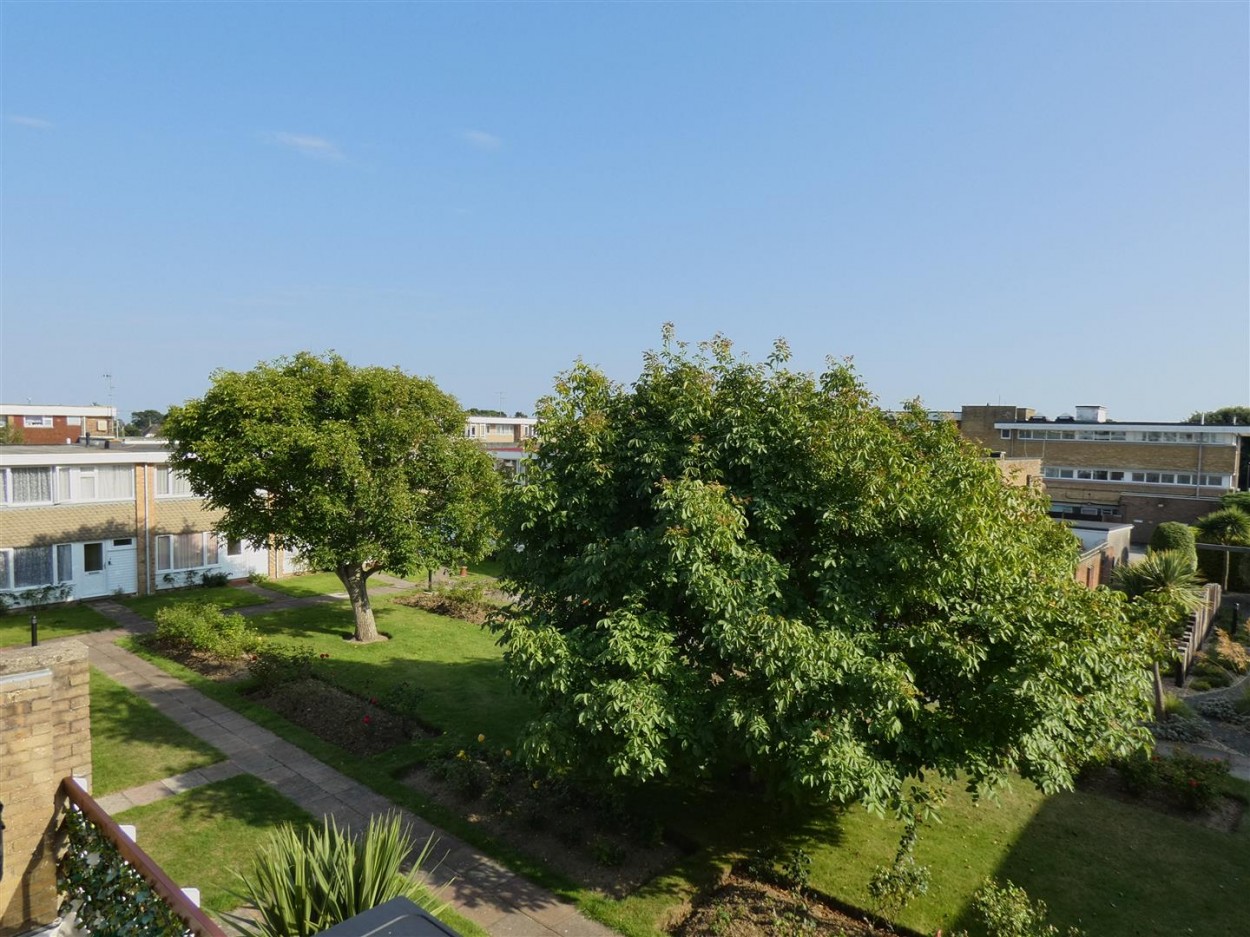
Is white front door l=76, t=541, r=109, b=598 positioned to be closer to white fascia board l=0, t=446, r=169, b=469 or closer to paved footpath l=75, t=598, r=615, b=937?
white fascia board l=0, t=446, r=169, b=469

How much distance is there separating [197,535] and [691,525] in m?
28.5

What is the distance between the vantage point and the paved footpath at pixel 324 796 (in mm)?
9812

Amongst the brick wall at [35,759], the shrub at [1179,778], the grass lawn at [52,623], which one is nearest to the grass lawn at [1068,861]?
the shrub at [1179,778]

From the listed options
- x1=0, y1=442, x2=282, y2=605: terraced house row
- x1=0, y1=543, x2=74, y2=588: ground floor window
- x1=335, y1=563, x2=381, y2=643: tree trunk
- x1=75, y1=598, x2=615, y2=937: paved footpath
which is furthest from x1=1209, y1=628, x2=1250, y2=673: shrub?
x1=0, y1=543, x2=74, y2=588: ground floor window

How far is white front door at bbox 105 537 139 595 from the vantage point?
2862 centimetres

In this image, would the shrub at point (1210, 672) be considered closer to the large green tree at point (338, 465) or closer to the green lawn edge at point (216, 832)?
the large green tree at point (338, 465)

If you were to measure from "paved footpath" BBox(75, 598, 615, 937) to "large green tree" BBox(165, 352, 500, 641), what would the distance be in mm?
4464

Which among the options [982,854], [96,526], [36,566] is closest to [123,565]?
[96,526]

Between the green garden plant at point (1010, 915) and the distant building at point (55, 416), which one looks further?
the distant building at point (55, 416)

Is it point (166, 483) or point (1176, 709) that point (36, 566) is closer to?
point (166, 483)

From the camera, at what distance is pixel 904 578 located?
9.69m

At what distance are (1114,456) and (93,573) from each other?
53.6m

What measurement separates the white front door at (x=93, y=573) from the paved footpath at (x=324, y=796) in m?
9.17

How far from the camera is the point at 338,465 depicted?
65.5 ft
